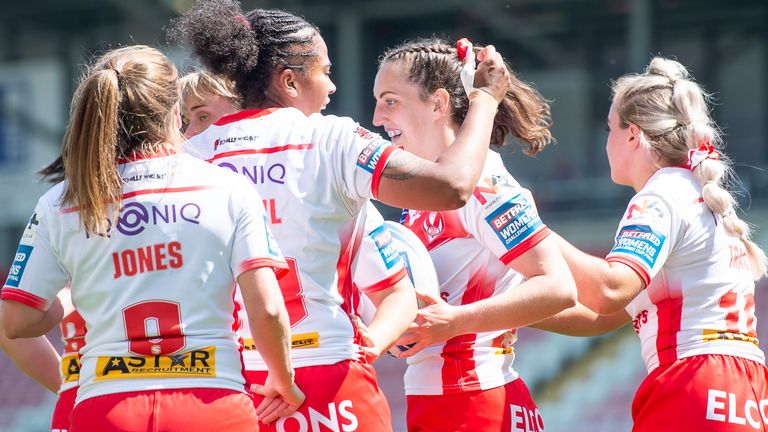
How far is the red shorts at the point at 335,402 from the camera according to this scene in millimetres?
2342

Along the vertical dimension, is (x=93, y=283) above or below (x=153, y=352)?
above

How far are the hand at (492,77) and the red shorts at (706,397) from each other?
90 cm

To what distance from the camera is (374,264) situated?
8.18ft

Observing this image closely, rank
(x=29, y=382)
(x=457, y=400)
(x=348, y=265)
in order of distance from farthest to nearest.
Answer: (x=29, y=382) < (x=457, y=400) < (x=348, y=265)

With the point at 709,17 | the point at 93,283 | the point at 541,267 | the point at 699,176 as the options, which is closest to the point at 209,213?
the point at 93,283

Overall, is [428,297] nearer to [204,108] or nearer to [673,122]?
[673,122]

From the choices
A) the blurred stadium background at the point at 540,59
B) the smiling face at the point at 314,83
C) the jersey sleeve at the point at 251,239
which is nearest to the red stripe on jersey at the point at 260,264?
the jersey sleeve at the point at 251,239

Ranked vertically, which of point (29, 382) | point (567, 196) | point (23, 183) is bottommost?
point (29, 382)

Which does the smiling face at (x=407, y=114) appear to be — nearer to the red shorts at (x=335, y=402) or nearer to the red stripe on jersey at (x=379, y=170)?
the red stripe on jersey at (x=379, y=170)

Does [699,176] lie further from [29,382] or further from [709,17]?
[709,17]

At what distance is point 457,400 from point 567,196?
13.0m

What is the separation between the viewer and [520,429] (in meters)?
2.80

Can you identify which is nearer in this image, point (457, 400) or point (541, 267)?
point (541, 267)

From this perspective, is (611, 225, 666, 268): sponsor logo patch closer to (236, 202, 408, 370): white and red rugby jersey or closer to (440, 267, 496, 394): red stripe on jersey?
(440, 267, 496, 394): red stripe on jersey
